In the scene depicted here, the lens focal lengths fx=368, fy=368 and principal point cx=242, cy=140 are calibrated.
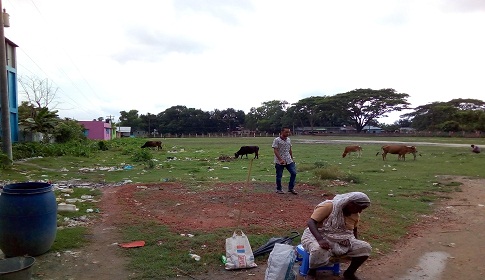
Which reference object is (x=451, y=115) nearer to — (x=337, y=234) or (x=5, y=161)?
(x=5, y=161)

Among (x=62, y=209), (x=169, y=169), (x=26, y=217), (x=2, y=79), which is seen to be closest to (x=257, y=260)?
(x=26, y=217)

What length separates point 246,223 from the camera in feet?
20.8

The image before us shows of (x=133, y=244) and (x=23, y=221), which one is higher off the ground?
(x=23, y=221)

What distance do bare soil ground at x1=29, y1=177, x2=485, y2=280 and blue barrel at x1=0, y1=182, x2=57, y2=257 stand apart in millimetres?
254

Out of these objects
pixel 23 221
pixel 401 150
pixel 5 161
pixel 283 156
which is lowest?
pixel 401 150

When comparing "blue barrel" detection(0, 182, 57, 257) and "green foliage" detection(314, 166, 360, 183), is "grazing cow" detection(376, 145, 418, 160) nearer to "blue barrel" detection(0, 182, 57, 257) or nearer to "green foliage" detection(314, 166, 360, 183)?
"green foliage" detection(314, 166, 360, 183)

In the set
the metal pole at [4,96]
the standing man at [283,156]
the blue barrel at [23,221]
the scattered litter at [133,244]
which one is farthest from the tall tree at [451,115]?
the blue barrel at [23,221]

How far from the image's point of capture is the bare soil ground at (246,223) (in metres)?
4.42

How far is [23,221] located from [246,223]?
131 inches

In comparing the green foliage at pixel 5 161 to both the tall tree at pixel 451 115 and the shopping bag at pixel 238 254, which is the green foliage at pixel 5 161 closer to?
the shopping bag at pixel 238 254

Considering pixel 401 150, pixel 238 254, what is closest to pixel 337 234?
pixel 238 254

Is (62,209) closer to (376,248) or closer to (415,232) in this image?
(376,248)

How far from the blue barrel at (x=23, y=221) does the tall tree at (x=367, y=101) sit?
216 feet

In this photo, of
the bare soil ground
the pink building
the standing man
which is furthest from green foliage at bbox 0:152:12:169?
the pink building
